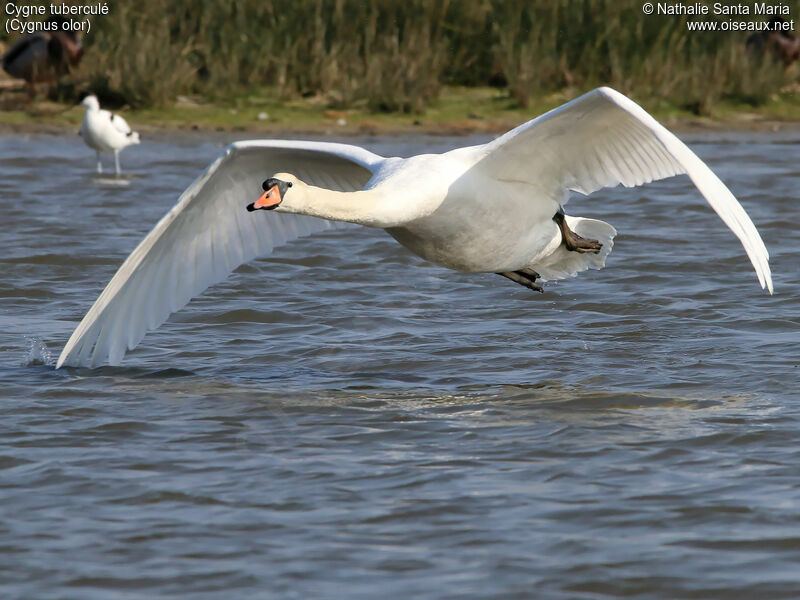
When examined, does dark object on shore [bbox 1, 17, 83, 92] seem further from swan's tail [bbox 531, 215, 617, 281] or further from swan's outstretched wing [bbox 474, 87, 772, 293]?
swan's outstretched wing [bbox 474, 87, 772, 293]

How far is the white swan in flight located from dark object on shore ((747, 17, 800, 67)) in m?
13.3

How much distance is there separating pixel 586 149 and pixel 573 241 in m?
0.66

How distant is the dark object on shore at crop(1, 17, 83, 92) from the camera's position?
1909 cm

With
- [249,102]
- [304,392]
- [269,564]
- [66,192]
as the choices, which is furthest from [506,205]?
[249,102]

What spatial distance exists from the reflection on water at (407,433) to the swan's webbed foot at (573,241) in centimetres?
72

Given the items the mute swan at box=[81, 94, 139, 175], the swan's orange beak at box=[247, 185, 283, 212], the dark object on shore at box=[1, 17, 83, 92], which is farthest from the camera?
the dark object on shore at box=[1, 17, 83, 92]

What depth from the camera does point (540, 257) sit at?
759 centimetres

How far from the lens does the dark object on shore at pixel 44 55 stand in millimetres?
19094

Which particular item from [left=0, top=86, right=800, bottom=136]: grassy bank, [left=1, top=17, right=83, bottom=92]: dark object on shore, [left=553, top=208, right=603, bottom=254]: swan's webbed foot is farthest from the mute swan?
[left=553, top=208, right=603, bottom=254]: swan's webbed foot

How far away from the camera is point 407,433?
672 centimetres

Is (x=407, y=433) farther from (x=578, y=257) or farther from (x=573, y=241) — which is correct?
(x=578, y=257)

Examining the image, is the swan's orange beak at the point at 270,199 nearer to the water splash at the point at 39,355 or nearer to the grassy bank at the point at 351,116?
the water splash at the point at 39,355

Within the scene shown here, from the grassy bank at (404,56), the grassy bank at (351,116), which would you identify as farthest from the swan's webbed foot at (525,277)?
the grassy bank at (404,56)

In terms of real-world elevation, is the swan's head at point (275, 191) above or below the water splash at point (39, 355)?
above
